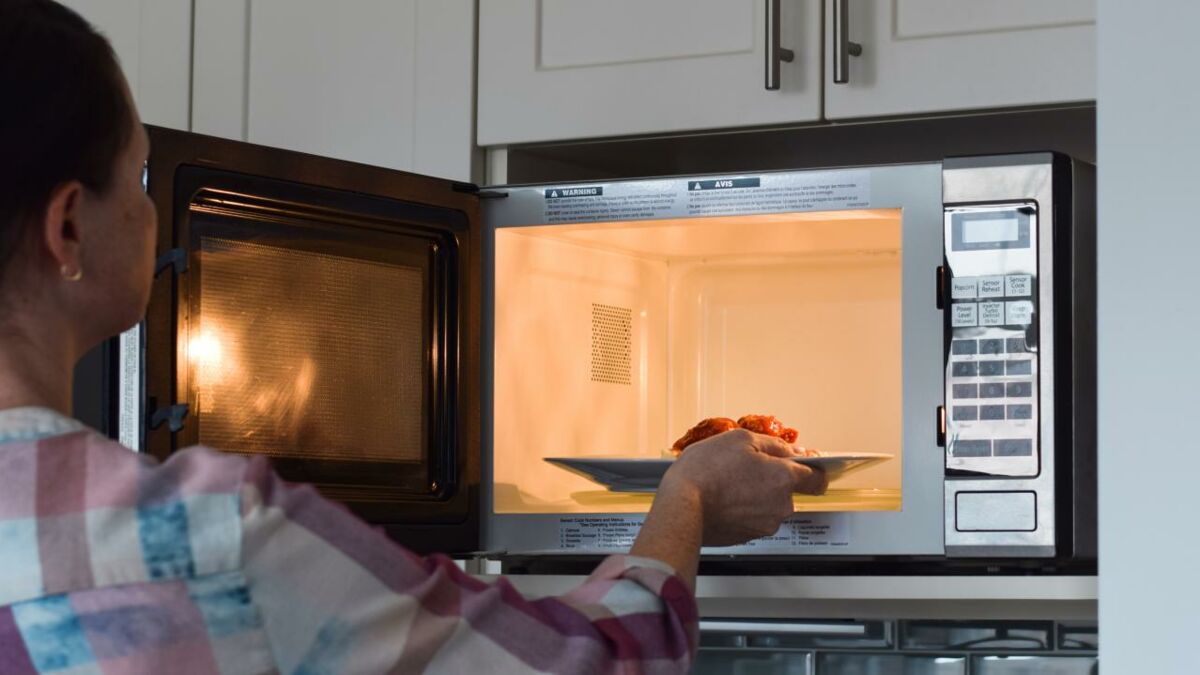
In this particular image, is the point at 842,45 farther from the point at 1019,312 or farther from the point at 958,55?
the point at 1019,312

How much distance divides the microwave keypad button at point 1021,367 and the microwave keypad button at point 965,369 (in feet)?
0.08

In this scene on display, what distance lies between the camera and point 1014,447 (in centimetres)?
127

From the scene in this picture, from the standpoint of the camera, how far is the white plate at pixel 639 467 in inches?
51.3

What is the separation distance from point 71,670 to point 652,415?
0.88 m

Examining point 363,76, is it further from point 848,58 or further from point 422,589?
point 422,589

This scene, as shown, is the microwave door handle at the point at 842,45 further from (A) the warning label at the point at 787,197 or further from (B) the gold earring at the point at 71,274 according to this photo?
(B) the gold earring at the point at 71,274

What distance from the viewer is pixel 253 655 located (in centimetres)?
77

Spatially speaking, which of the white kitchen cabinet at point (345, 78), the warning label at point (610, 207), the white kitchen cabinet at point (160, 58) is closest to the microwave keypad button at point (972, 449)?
the warning label at point (610, 207)

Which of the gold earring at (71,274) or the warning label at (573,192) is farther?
the warning label at (573,192)

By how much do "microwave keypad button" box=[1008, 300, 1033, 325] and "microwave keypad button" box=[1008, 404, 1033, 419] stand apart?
0.06m

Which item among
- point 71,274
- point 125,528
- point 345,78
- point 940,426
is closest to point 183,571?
point 125,528

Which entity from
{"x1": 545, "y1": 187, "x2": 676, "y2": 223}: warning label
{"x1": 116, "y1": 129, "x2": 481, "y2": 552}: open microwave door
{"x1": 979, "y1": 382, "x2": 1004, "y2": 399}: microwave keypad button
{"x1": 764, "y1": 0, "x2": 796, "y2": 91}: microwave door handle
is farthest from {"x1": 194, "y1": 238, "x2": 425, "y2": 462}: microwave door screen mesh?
{"x1": 979, "y1": 382, "x2": 1004, "y2": 399}: microwave keypad button

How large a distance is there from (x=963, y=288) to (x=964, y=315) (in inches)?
0.8

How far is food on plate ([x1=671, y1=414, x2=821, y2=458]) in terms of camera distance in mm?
1404
